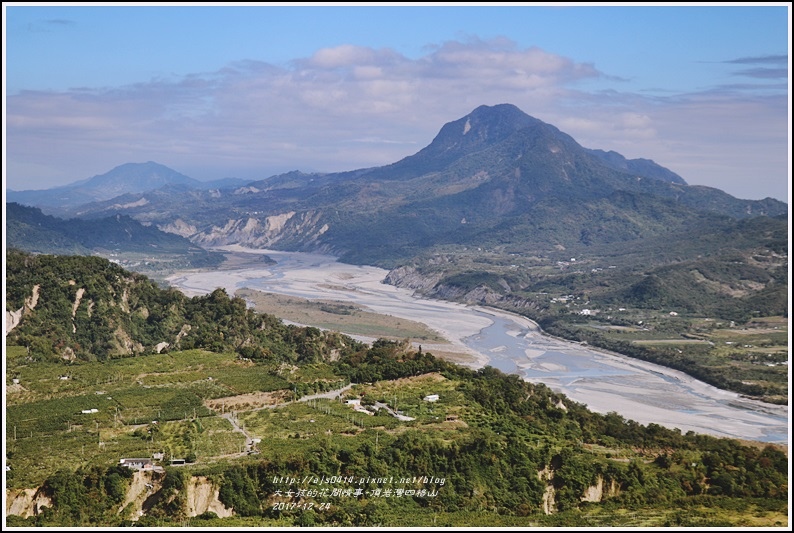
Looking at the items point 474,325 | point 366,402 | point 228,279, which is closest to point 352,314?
point 474,325

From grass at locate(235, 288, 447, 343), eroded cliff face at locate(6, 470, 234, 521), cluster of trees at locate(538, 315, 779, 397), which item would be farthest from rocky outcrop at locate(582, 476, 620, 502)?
grass at locate(235, 288, 447, 343)

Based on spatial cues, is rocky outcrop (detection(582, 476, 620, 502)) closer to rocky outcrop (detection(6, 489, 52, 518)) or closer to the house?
the house

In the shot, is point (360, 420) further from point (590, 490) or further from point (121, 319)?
point (121, 319)

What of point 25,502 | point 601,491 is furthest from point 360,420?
point 25,502

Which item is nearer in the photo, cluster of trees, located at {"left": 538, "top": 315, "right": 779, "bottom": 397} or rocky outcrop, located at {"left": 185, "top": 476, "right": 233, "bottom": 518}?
rocky outcrop, located at {"left": 185, "top": 476, "right": 233, "bottom": 518}

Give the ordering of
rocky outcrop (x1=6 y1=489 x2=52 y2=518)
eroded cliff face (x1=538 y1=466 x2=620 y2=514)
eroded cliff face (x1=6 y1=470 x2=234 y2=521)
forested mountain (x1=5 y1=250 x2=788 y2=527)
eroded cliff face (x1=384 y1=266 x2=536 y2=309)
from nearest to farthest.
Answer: rocky outcrop (x1=6 y1=489 x2=52 y2=518) → eroded cliff face (x1=6 y1=470 x2=234 y2=521) → forested mountain (x1=5 y1=250 x2=788 y2=527) → eroded cliff face (x1=538 y1=466 x2=620 y2=514) → eroded cliff face (x1=384 y1=266 x2=536 y2=309)

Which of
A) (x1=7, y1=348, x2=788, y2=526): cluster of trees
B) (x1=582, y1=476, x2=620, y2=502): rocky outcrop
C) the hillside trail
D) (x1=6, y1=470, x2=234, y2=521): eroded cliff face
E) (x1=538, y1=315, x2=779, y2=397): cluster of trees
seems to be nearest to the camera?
(x1=6, y1=470, x2=234, y2=521): eroded cliff face
